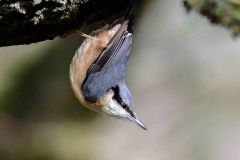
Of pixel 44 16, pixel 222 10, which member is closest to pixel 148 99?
pixel 44 16

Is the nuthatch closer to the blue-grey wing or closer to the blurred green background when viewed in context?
the blue-grey wing

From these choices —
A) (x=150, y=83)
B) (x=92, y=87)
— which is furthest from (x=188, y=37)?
(x=92, y=87)

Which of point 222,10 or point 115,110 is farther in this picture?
point 115,110

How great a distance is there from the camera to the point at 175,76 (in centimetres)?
681

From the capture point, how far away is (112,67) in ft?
10.5

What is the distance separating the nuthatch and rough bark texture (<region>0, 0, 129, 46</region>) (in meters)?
0.45

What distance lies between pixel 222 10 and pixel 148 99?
16.7 ft

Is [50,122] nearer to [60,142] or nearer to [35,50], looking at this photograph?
[60,142]

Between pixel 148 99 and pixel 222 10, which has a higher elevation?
pixel 222 10

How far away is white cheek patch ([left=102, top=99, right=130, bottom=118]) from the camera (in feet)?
11.7

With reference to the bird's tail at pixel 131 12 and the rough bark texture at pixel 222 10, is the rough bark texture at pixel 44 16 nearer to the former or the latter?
the bird's tail at pixel 131 12

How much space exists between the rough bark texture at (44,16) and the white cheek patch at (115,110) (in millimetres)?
990

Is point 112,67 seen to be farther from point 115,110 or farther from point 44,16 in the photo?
point 44,16

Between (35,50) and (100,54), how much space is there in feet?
11.0
